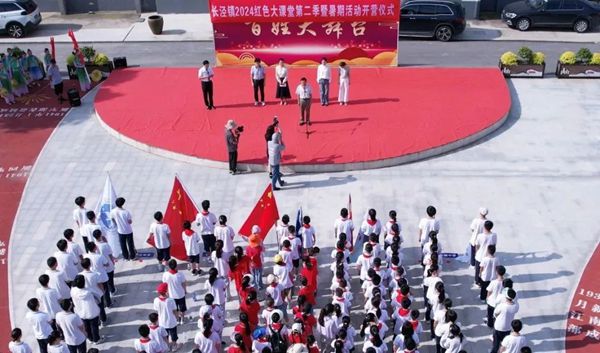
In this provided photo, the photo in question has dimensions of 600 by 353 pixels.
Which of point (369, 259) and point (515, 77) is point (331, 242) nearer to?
point (369, 259)

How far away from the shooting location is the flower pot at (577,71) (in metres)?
22.5

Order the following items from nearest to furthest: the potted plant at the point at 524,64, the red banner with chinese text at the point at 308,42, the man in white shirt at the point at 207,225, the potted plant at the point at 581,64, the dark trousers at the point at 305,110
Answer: the man in white shirt at the point at 207,225 → the dark trousers at the point at 305,110 → the potted plant at the point at 581,64 → the potted plant at the point at 524,64 → the red banner with chinese text at the point at 308,42

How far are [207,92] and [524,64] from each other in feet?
35.4

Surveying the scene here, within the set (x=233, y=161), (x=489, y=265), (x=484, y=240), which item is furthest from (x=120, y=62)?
(x=489, y=265)

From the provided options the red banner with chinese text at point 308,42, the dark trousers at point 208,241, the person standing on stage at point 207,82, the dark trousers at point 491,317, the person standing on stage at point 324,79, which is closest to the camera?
the dark trousers at point 491,317

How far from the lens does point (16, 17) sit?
2811 cm

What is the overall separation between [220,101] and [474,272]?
423 inches

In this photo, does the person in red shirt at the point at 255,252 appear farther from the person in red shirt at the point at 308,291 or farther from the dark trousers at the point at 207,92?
the dark trousers at the point at 207,92

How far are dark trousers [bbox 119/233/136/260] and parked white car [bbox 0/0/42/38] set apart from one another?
59.1 ft

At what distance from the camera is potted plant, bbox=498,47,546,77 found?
2274 cm

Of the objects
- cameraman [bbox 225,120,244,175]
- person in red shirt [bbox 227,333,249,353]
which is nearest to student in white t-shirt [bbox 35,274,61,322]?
person in red shirt [bbox 227,333,249,353]

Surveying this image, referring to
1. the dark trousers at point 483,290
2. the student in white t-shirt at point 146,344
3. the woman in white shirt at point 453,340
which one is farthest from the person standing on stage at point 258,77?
the woman in white shirt at point 453,340

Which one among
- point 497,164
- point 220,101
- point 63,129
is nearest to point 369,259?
point 497,164

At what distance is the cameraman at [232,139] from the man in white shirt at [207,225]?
333 cm
